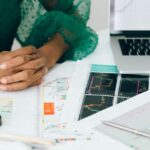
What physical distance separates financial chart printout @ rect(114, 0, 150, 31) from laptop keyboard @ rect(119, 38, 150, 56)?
5cm

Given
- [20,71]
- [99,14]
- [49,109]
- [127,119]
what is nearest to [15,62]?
[20,71]

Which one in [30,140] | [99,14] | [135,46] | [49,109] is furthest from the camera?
[99,14]

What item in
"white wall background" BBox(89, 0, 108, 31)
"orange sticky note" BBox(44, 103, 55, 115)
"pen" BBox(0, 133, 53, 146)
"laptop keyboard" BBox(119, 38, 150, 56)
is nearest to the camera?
"pen" BBox(0, 133, 53, 146)

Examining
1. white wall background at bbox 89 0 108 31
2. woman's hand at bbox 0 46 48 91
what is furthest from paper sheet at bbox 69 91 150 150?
white wall background at bbox 89 0 108 31

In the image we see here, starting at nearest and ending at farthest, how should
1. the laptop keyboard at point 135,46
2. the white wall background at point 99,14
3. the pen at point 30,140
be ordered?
the pen at point 30,140 → the laptop keyboard at point 135,46 → the white wall background at point 99,14

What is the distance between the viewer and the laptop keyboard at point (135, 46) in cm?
84

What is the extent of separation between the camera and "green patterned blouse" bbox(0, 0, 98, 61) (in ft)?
2.93

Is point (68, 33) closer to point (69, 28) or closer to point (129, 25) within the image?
point (69, 28)

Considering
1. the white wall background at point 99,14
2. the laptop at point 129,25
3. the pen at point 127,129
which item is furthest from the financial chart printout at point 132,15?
the white wall background at point 99,14

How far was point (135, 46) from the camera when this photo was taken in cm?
86

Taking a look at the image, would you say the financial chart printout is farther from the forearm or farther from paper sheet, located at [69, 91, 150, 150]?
paper sheet, located at [69, 91, 150, 150]

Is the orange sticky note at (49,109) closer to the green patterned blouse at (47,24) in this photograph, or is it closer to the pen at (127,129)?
the pen at (127,129)

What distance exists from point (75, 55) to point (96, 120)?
0.28 m

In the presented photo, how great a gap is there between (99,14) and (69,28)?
0.60 m
